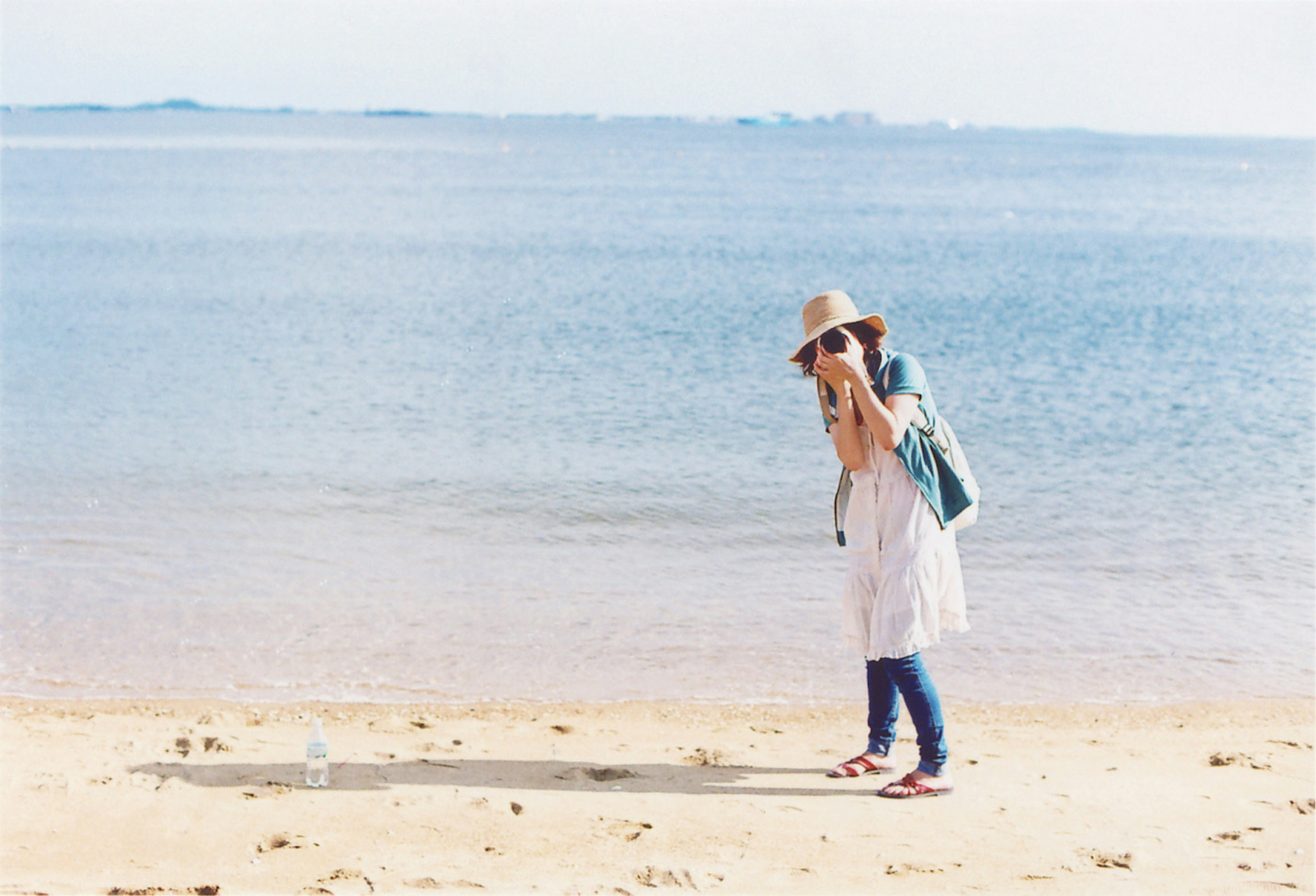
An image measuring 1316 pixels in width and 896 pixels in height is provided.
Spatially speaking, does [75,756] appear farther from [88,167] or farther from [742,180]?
[88,167]

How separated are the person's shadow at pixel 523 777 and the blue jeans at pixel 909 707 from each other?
246mm

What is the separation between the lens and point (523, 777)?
4875 millimetres

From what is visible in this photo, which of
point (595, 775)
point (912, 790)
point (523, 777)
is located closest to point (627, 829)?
point (595, 775)

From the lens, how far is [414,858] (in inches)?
159

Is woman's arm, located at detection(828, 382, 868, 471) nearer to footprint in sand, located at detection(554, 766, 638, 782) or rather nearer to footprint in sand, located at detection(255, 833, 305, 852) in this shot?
footprint in sand, located at detection(554, 766, 638, 782)

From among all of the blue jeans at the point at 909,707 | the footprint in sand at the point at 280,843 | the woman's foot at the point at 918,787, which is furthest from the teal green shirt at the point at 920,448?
the footprint in sand at the point at 280,843

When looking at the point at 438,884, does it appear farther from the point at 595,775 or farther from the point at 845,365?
the point at 845,365

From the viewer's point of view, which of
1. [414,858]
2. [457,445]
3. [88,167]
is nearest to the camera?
[414,858]

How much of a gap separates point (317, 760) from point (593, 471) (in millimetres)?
6561

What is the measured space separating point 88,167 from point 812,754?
257ft

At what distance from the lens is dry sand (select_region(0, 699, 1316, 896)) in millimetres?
3930

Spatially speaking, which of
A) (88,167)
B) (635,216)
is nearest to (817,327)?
(635,216)

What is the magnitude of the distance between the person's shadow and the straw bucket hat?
175cm

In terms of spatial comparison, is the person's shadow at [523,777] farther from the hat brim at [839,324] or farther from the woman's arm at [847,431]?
the hat brim at [839,324]
